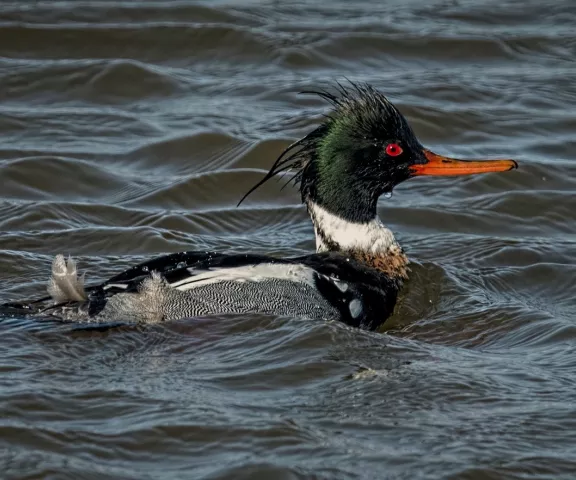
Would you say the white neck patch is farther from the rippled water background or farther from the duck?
the rippled water background

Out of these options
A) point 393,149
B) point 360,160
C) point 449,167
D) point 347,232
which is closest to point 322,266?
point 347,232

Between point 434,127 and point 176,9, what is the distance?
357cm

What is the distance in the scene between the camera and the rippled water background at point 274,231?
19.3 ft

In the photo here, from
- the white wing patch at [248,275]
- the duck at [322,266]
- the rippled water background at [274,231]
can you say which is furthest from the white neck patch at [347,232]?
the white wing patch at [248,275]

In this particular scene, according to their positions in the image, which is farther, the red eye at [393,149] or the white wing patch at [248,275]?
the red eye at [393,149]

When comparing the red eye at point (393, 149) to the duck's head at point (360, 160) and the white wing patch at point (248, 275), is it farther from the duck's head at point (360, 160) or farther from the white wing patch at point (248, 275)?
the white wing patch at point (248, 275)

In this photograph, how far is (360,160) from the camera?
8242 millimetres

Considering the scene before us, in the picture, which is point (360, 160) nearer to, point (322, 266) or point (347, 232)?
point (347, 232)

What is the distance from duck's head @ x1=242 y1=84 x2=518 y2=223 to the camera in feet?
26.9

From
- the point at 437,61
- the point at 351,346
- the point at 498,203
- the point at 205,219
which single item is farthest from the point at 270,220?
the point at 437,61

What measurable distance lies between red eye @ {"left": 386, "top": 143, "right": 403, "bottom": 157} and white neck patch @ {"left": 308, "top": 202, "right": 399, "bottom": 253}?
1.58ft

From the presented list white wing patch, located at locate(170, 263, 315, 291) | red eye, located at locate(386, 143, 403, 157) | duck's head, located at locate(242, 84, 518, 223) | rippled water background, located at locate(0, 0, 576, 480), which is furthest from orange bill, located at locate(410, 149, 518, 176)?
white wing patch, located at locate(170, 263, 315, 291)

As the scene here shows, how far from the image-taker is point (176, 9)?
13.6 m

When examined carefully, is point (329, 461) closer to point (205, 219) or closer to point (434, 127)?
point (205, 219)
